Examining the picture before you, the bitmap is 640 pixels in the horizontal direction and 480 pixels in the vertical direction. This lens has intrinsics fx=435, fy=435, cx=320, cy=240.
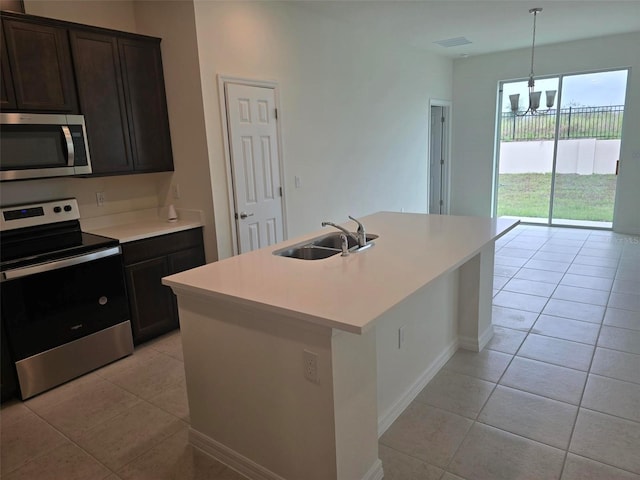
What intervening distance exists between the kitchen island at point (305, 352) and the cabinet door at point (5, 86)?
70.7 inches

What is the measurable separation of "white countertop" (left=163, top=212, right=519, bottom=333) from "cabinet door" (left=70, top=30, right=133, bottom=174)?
1.68m

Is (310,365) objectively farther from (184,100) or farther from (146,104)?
(146,104)

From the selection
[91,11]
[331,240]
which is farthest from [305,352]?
[91,11]

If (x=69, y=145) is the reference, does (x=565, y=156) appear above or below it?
below

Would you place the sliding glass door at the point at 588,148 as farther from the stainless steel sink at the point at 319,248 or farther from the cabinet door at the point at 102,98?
the cabinet door at the point at 102,98

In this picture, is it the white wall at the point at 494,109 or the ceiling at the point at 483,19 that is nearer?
the ceiling at the point at 483,19

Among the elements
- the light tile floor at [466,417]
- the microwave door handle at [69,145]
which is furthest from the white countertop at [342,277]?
the microwave door handle at [69,145]

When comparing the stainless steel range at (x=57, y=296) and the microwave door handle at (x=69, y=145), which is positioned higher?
the microwave door handle at (x=69, y=145)

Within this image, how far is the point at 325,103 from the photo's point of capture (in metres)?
4.77

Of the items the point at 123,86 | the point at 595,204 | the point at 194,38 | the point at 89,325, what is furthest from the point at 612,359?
the point at 595,204

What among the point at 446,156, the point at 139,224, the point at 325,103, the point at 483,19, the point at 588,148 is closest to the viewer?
the point at 139,224

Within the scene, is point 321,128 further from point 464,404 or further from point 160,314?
point 464,404

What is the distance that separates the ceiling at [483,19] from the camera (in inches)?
173

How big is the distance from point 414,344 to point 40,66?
3049 mm
